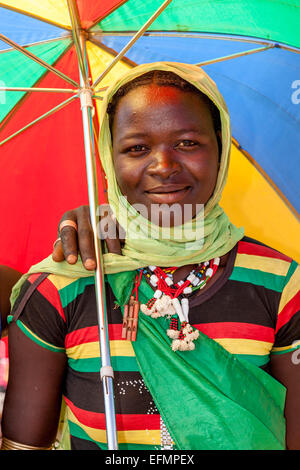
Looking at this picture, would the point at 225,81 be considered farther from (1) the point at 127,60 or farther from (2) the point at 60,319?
(2) the point at 60,319

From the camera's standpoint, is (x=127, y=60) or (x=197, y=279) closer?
(x=197, y=279)

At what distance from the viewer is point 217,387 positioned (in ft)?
5.28

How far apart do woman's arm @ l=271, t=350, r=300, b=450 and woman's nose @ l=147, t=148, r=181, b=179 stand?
0.72m

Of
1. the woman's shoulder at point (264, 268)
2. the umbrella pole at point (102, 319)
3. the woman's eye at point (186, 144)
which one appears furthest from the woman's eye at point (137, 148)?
the woman's shoulder at point (264, 268)

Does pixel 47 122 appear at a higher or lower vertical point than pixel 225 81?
lower

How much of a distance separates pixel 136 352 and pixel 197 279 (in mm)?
330

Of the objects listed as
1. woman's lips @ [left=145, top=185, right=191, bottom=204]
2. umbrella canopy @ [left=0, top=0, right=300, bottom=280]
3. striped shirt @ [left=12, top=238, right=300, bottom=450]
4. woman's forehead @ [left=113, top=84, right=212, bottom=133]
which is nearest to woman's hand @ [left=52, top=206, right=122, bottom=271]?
striped shirt @ [left=12, top=238, right=300, bottom=450]

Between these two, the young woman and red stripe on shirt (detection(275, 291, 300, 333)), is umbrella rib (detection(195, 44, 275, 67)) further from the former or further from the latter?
red stripe on shirt (detection(275, 291, 300, 333))

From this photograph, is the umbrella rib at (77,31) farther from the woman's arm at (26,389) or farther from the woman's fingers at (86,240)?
the woman's arm at (26,389)

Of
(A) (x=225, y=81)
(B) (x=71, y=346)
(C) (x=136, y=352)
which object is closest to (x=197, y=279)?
(C) (x=136, y=352)

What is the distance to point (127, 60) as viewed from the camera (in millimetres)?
2311
